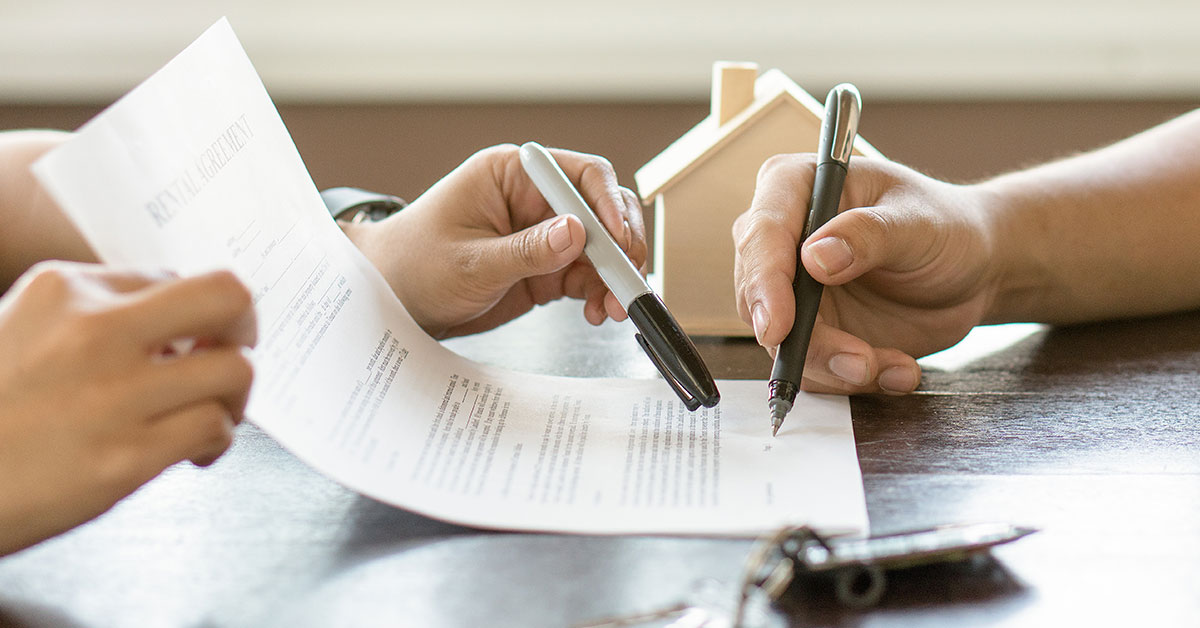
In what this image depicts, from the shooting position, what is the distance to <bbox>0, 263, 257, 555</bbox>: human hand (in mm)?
401

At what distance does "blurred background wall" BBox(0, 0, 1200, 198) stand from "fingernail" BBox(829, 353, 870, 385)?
1.13m

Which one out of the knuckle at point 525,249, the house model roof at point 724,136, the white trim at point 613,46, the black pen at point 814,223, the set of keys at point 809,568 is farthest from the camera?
the white trim at point 613,46

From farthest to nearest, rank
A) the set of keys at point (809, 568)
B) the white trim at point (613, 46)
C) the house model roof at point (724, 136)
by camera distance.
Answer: the white trim at point (613, 46) < the house model roof at point (724, 136) < the set of keys at point (809, 568)

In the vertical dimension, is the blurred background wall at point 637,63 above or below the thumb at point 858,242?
below

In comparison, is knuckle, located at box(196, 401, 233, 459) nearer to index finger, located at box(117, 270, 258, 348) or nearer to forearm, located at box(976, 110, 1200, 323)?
index finger, located at box(117, 270, 258, 348)

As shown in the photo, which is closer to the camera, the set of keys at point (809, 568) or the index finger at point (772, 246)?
the set of keys at point (809, 568)

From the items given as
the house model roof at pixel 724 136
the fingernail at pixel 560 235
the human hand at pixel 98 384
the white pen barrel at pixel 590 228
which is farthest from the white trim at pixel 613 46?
the human hand at pixel 98 384

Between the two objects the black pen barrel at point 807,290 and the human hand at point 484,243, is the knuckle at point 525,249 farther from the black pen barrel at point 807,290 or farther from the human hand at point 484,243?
the black pen barrel at point 807,290

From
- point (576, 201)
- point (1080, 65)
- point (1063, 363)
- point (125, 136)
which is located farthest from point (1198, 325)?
point (1080, 65)

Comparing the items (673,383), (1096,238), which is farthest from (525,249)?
(1096,238)

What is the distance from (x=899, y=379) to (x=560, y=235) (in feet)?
0.78

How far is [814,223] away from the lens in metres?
0.67

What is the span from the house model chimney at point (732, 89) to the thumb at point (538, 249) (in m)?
0.22

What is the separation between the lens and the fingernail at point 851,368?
629 millimetres
